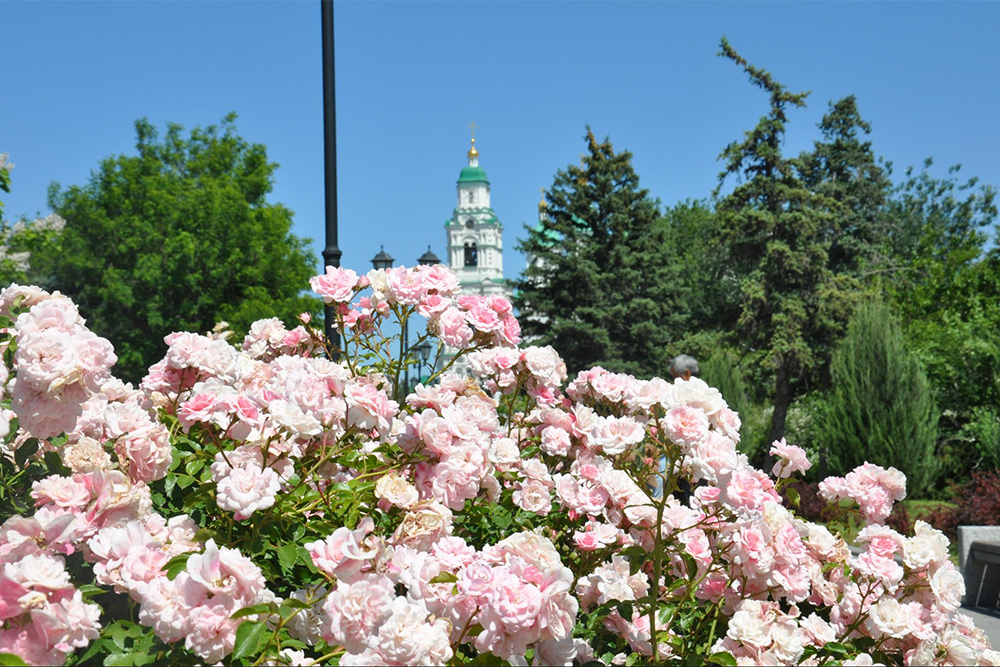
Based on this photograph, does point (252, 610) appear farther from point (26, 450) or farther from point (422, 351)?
point (422, 351)

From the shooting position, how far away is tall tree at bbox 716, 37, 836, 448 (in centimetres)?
2239

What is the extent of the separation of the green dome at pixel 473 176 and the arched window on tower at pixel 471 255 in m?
7.23

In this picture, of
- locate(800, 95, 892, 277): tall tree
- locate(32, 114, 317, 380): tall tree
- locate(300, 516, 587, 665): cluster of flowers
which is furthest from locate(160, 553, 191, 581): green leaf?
locate(800, 95, 892, 277): tall tree

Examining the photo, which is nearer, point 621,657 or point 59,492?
point 59,492

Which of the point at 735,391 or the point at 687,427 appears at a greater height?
the point at 735,391

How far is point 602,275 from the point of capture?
26969 mm

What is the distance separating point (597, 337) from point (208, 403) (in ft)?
78.4

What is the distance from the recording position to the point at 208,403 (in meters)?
2.37

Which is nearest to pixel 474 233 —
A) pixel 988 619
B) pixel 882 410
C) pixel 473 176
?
pixel 473 176

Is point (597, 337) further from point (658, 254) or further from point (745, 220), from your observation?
point (745, 220)

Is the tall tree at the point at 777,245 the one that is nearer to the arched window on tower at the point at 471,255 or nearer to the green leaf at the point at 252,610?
the green leaf at the point at 252,610

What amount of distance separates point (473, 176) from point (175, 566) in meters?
92.5

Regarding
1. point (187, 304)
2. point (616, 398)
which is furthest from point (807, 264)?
point (616, 398)

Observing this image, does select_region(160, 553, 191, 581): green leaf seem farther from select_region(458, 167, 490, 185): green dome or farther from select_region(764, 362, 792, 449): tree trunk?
select_region(458, 167, 490, 185): green dome
